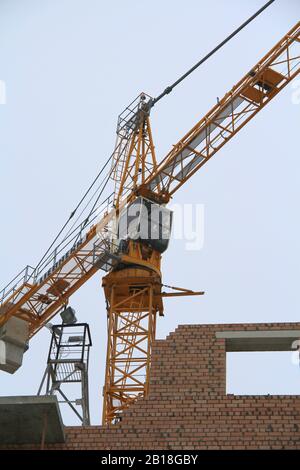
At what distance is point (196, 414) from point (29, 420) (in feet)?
9.84

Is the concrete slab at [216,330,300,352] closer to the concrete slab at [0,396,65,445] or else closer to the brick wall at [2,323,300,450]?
the brick wall at [2,323,300,450]

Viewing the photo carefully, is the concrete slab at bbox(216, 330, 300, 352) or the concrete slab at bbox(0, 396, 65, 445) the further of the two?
the concrete slab at bbox(216, 330, 300, 352)

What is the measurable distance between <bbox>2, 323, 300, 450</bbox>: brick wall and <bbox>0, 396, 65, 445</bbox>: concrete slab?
Result: 0.35 metres

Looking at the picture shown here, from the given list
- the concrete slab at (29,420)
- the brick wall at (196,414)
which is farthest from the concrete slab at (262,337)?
the concrete slab at (29,420)

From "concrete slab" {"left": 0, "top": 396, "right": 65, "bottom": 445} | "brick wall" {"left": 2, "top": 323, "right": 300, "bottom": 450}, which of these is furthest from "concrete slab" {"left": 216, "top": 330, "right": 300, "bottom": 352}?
"concrete slab" {"left": 0, "top": 396, "right": 65, "bottom": 445}

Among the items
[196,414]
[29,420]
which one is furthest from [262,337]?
[29,420]

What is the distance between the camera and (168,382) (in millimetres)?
20984

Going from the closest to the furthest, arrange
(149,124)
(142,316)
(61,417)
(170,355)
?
(61,417), (170,355), (142,316), (149,124)

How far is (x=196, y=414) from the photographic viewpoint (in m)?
20.3

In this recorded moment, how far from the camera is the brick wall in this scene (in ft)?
65.2

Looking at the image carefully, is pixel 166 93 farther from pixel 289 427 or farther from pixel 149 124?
pixel 289 427

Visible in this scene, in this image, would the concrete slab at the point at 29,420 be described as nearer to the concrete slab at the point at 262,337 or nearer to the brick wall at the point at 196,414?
the brick wall at the point at 196,414
